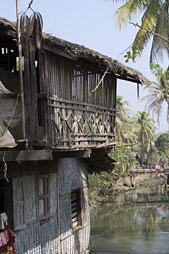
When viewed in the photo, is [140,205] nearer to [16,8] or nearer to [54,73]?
[54,73]

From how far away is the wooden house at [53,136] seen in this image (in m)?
7.61

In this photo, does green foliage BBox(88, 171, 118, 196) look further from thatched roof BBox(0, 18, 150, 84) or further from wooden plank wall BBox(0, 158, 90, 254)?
thatched roof BBox(0, 18, 150, 84)

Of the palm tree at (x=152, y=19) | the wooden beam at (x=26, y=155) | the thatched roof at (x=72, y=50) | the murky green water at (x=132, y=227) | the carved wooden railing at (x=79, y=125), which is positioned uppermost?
the palm tree at (x=152, y=19)

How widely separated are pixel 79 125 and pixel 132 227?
8.67 m

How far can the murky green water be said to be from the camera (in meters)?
13.3

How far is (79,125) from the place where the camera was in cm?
920

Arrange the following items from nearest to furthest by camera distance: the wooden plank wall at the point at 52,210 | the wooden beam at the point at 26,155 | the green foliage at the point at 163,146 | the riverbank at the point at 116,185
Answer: the wooden beam at the point at 26,155
the wooden plank wall at the point at 52,210
the riverbank at the point at 116,185
the green foliage at the point at 163,146

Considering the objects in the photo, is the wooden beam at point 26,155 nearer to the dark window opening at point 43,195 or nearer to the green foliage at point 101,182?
the dark window opening at point 43,195

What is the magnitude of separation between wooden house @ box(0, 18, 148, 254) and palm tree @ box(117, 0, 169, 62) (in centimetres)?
353

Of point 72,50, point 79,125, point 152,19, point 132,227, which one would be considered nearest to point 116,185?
point 132,227

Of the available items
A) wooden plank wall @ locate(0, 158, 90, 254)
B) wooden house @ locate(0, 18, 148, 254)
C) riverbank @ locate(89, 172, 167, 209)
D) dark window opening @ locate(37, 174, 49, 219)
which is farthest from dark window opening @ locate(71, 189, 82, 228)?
riverbank @ locate(89, 172, 167, 209)

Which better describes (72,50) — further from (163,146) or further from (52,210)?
(163,146)

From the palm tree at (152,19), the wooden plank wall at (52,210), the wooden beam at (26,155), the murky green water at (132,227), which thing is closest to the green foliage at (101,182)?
the murky green water at (132,227)

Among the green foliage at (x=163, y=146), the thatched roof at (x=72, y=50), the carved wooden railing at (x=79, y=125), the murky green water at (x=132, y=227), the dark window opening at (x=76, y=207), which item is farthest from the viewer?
the green foliage at (x=163, y=146)
